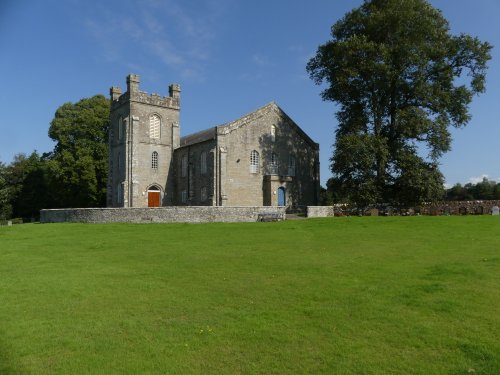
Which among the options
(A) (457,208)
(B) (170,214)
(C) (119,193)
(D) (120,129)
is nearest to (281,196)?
(B) (170,214)

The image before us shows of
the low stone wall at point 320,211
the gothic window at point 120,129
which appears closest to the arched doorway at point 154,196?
the gothic window at point 120,129

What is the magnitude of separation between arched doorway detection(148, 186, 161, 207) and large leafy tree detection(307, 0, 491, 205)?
18.9 m

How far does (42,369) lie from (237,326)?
10.4ft

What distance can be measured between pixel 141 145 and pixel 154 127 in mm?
2549

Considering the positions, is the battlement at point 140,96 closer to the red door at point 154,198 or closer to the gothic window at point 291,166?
the red door at point 154,198

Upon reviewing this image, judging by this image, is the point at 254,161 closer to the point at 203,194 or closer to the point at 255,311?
the point at 203,194

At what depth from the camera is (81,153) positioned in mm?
49688

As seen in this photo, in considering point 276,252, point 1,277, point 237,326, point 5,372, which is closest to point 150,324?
point 237,326

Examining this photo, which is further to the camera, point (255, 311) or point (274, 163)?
point (274, 163)

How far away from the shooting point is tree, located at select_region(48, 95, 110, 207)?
49.1 metres

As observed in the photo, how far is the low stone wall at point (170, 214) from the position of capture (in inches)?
1130

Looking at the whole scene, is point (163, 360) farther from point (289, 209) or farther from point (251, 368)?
point (289, 209)

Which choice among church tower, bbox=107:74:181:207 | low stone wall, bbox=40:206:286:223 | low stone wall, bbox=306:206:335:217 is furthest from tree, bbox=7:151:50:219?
low stone wall, bbox=306:206:335:217

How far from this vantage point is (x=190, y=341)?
6.86 meters
